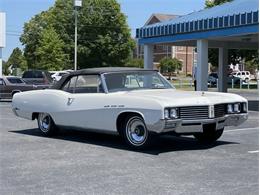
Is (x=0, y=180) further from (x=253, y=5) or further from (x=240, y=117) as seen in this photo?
(x=253, y=5)

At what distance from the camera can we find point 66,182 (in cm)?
657

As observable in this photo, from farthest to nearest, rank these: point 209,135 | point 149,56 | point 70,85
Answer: point 149,56, point 70,85, point 209,135

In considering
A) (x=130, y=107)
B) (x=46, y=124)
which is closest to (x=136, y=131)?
(x=130, y=107)

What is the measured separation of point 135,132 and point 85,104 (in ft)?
4.54

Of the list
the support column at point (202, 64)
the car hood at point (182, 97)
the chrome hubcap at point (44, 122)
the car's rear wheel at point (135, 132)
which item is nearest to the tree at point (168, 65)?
the support column at point (202, 64)

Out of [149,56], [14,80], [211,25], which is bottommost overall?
[14,80]

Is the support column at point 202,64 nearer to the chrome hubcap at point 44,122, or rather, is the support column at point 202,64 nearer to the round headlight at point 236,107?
the chrome hubcap at point 44,122

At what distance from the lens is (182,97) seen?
902cm

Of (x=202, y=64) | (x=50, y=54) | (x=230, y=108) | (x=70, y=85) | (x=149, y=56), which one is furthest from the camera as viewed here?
(x=50, y=54)

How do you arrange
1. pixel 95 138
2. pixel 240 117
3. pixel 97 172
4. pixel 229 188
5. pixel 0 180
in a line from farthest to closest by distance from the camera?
pixel 95 138 < pixel 240 117 < pixel 97 172 < pixel 0 180 < pixel 229 188

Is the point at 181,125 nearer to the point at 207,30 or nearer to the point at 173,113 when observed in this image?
the point at 173,113

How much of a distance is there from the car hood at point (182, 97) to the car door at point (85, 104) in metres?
0.67

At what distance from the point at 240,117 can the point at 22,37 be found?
3140 inches

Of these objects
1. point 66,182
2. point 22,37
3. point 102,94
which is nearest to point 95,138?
point 102,94
